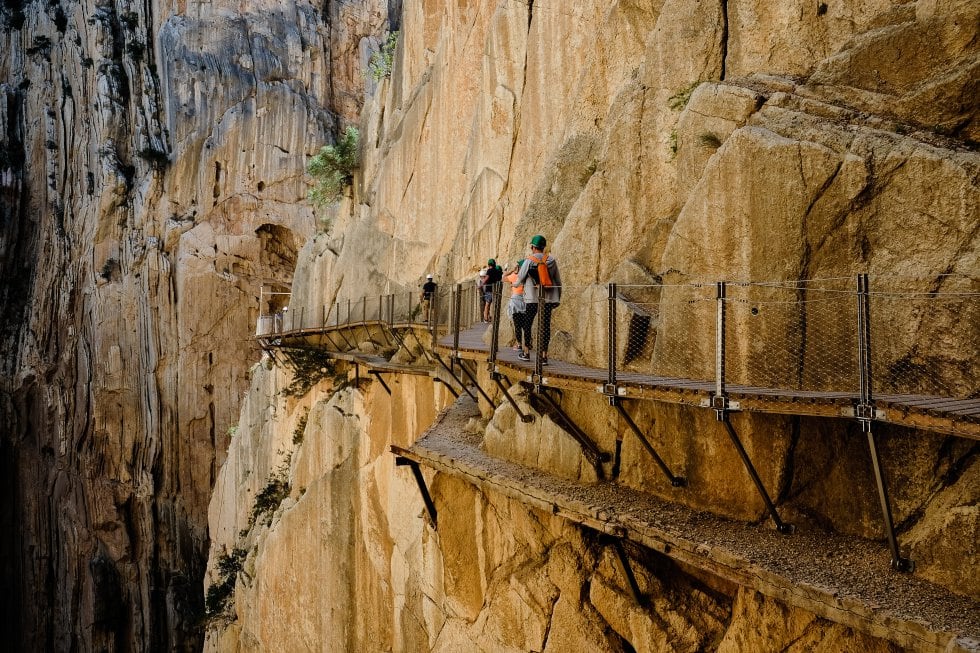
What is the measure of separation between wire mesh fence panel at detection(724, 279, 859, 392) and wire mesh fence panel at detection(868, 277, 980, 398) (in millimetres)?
180

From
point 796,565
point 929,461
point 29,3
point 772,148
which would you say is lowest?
point 796,565

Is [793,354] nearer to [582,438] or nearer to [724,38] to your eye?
[582,438]

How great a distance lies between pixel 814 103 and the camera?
5445 mm

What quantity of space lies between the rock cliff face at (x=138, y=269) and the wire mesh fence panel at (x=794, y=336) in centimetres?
3610

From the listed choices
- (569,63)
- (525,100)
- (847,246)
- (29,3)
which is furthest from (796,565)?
(29,3)

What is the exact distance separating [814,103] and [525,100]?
28.8ft

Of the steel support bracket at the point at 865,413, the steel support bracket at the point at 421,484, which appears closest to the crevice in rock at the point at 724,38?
the steel support bracket at the point at 865,413

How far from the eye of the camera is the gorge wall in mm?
4805

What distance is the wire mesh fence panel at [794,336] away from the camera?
4.59m

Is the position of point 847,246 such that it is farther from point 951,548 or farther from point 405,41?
point 405,41

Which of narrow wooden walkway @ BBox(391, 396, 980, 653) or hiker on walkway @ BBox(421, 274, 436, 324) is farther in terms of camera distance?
hiker on walkway @ BBox(421, 274, 436, 324)

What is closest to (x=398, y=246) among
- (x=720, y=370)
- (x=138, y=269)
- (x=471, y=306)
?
(x=471, y=306)

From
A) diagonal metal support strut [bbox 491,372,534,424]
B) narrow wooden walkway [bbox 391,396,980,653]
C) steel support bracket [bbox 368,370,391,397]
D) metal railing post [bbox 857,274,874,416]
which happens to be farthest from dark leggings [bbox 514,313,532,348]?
steel support bracket [bbox 368,370,391,397]

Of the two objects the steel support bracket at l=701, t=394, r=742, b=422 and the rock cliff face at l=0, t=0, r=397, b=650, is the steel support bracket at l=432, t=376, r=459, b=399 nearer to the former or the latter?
the steel support bracket at l=701, t=394, r=742, b=422
